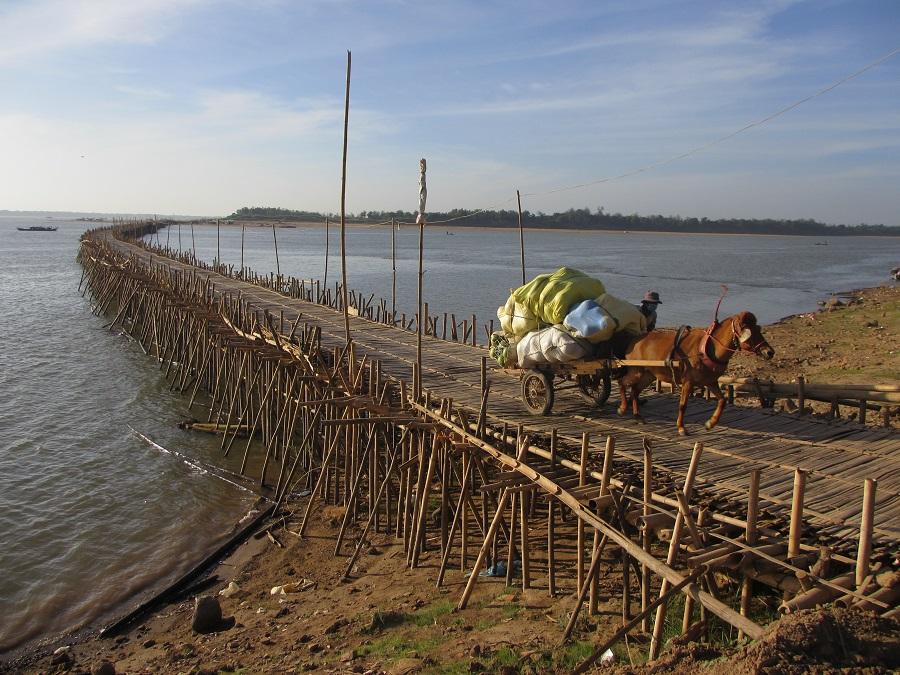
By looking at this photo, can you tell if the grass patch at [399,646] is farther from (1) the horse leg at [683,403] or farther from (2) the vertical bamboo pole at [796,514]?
(1) the horse leg at [683,403]

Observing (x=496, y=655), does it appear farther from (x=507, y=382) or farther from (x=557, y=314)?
(x=507, y=382)

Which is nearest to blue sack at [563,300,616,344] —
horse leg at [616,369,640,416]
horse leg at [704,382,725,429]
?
horse leg at [616,369,640,416]

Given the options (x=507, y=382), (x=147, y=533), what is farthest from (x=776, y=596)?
(x=147, y=533)

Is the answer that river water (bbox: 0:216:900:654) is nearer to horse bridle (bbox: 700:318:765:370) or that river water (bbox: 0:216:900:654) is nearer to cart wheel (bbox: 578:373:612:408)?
cart wheel (bbox: 578:373:612:408)

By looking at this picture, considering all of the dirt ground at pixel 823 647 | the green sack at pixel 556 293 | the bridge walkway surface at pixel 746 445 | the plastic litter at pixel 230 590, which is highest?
the green sack at pixel 556 293

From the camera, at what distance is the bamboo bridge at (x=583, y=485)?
4902 mm

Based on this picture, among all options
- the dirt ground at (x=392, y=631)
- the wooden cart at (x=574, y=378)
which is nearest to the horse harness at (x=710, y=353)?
the wooden cart at (x=574, y=378)

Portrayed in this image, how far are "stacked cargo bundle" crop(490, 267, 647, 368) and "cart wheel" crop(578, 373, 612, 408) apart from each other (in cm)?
62

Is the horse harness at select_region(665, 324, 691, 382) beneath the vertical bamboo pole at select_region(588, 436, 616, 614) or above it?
above

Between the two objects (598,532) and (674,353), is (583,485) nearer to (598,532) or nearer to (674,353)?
(598,532)

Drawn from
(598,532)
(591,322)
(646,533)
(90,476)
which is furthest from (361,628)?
(90,476)

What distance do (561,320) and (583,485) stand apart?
9.04ft

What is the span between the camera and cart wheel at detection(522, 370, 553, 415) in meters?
8.46

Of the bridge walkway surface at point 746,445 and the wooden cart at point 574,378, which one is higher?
the wooden cart at point 574,378
